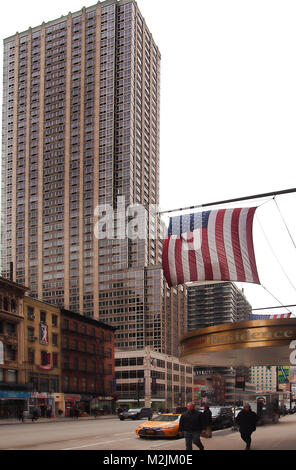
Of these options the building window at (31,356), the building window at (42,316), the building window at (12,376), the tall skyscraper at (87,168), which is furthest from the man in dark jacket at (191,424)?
the tall skyscraper at (87,168)

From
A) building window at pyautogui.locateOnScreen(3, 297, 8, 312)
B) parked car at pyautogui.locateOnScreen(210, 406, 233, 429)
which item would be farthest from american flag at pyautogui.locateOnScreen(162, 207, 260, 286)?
building window at pyautogui.locateOnScreen(3, 297, 8, 312)

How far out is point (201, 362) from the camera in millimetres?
26922

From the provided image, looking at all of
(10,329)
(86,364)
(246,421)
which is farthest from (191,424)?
(86,364)

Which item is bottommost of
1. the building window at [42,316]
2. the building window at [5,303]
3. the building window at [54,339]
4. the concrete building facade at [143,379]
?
the concrete building facade at [143,379]

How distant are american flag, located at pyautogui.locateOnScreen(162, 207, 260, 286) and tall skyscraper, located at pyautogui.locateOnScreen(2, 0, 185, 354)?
414 ft

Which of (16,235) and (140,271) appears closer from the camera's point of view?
(140,271)

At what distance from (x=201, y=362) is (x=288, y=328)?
9809 millimetres

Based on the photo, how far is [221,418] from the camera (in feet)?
114

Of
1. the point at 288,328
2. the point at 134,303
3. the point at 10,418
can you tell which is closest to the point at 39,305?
the point at 10,418

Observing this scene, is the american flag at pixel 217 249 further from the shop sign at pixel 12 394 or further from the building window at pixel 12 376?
the building window at pixel 12 376

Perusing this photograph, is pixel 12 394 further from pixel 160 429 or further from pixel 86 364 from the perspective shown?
pixel 160 429

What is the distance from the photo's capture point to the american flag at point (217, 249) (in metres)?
20.3

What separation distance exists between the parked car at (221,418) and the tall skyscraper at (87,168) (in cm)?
10924

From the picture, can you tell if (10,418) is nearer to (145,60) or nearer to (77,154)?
(77,154)
